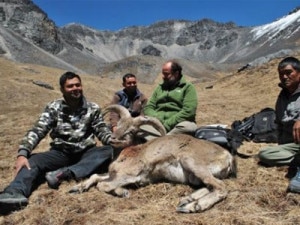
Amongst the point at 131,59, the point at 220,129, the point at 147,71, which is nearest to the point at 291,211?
the point at 220,129

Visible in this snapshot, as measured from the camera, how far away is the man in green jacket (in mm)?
8719

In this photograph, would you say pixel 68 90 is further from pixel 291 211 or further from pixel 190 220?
pixel 291 211

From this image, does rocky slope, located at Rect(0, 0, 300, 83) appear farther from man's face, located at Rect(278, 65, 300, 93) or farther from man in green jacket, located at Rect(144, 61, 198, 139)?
man's face, located at Rect(278, 65, 300, 93)

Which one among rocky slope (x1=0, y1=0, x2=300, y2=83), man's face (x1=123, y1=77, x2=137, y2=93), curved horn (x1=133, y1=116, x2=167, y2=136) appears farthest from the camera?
rocky slope (x1=0, y1=0, x2=300, y2=83)

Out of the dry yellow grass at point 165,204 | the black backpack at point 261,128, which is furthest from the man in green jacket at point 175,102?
the black backpack at point 261,128

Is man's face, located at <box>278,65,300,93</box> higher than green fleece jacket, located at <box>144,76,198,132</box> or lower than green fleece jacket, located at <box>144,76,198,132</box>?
higher

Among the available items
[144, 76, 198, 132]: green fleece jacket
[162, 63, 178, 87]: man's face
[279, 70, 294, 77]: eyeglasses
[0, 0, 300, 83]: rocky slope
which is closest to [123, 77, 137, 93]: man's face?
[144, 76, 198, 132]: green fleece jacket

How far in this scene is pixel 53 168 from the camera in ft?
25.3

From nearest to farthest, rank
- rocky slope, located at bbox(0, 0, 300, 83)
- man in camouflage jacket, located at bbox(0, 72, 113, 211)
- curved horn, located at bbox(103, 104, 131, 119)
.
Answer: man in camouflage jacket, located at bbox(0, 72, 113, 211)
curved horn, located at bbox(103, 104, 131, 119)
rocky slope, located at bbox(0, 0, 300, 83)

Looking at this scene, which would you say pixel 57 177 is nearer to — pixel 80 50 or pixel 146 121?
pixel 146 121

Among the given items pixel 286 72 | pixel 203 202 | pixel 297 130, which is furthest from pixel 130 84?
pixel 203 202

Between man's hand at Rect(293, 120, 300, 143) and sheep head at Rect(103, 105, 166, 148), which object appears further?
sheep head at Rect(103, 105, 166, 148)

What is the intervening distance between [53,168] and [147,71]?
6154 cm

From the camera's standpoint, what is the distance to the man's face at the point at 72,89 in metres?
7.57
